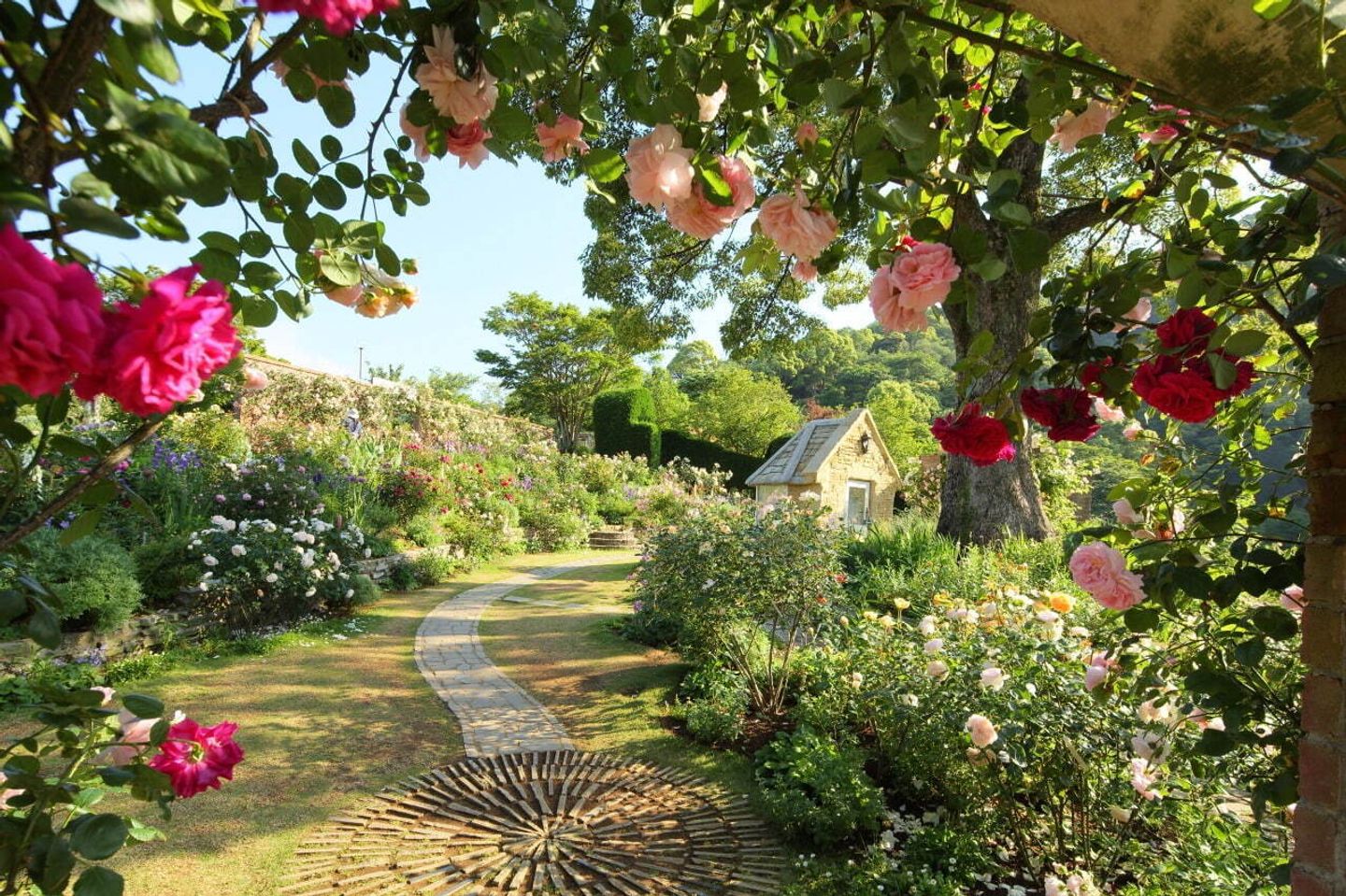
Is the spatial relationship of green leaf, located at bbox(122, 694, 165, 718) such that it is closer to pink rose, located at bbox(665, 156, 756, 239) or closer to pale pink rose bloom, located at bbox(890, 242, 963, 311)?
pink rose, located at bbox(665, 156, 756, 239)

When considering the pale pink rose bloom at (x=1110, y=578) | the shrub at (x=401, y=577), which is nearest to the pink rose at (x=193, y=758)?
the pale pink rose bloom at (x=1110, y=578)

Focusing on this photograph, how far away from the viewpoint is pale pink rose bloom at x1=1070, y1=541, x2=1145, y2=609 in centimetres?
149

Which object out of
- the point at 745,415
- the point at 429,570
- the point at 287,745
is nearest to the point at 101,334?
the point at 287,745

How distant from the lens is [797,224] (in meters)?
1.14

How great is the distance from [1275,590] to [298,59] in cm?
201

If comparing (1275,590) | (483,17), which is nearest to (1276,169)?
(1275,590)

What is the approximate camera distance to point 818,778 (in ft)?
10.3

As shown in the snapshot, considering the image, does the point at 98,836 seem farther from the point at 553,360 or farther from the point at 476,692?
the point at 553,360

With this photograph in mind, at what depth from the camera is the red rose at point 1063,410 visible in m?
1.33

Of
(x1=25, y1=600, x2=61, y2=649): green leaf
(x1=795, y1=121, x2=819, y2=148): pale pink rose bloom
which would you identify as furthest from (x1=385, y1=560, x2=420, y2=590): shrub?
(x1=795, y1=121, x2=819, y2=148): pale pink rose bloom

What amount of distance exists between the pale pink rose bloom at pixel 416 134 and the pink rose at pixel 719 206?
21.3 inches

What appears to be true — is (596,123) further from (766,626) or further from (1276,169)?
(766,626)

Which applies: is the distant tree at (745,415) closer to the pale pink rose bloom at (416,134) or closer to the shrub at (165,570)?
the shrub at (165,570)

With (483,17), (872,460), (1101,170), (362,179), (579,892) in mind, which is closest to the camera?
(483,17)
